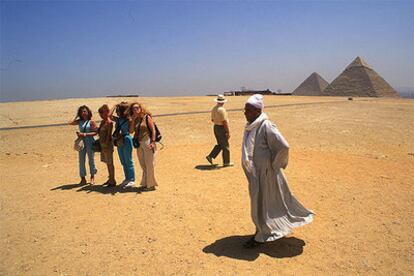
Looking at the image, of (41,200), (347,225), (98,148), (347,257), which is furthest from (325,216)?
(41,200)

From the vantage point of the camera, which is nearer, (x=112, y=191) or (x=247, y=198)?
(x=247, y=198)

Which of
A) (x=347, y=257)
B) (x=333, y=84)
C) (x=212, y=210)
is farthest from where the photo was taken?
(x=333, y=84)

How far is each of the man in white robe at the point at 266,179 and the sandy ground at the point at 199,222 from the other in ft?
1.20

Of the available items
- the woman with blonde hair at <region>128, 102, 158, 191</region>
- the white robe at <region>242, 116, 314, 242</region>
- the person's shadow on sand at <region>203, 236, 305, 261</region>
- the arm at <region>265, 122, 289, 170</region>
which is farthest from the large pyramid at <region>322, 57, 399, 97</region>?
the arm at <region>265, 122, 289, 170</region>

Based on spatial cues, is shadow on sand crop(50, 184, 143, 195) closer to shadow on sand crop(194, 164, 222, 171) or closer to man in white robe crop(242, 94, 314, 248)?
shadow on sand crop(194, 164, 222, 171)

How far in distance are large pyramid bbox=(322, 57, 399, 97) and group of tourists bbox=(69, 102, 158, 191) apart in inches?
2154

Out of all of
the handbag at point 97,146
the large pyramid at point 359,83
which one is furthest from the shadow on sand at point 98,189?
the large pyramid at point 359,83

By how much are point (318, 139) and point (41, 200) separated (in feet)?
32.5

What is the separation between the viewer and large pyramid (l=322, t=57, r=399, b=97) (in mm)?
54375

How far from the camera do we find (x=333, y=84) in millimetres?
60094

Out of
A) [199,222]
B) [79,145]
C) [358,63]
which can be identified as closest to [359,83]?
[358,63]

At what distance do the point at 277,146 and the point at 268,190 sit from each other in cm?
59

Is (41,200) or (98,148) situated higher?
(98,148)

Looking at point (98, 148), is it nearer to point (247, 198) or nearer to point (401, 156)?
point (247, 198)
